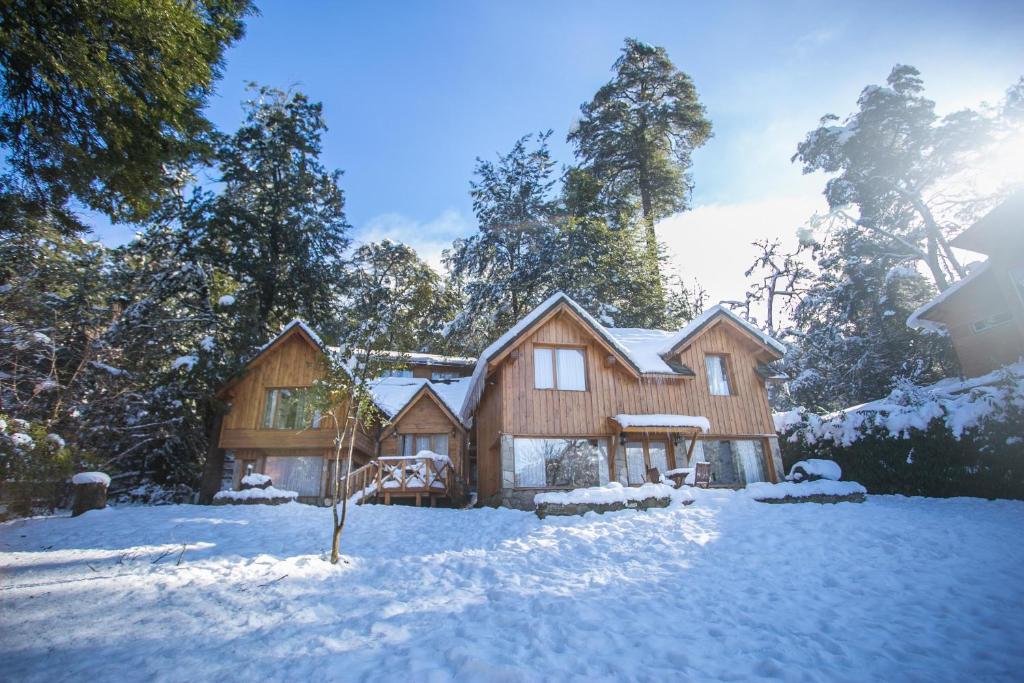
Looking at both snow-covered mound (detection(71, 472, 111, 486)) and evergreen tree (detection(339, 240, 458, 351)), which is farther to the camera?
snow-covered mound (detection(71, 472, 111, 486))

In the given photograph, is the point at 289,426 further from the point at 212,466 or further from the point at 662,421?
the point at 662,421

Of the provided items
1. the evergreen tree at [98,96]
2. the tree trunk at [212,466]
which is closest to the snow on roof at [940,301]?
the evergreen tree at [98,96]

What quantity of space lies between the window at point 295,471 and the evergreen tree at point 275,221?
16.8 feet

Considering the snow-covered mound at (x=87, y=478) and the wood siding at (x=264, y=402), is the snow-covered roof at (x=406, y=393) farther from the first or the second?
the snow-covered mound at (x=87, y=478)

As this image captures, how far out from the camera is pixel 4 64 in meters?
5.18

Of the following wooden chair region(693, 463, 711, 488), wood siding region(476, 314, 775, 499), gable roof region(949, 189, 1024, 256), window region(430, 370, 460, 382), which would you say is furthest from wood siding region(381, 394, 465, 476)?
gable roof region(949, 189, 1024, 256)

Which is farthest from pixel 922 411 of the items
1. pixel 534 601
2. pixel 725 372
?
pixel 534 601

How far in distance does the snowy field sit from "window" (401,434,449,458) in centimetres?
1024

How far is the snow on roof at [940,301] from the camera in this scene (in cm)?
1597

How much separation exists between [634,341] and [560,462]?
20.3 feet

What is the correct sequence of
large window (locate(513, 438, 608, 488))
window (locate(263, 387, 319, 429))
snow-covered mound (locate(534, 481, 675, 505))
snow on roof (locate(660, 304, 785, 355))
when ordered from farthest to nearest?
1. window (locate(263, 387, 319, 429))
2. snow on roof (locate(660, 304, 785, 355))
3. large window (locate(513, 438, 608, 488))
4. snow-covered mound (locate(534, 481, 675, 505))

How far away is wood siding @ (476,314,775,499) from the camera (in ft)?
45.9

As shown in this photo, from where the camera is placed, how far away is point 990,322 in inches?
643

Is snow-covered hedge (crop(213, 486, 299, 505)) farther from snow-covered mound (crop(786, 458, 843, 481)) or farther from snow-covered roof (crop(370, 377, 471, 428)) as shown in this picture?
snow-covered mound (crop(786, 458, 843, 481))
